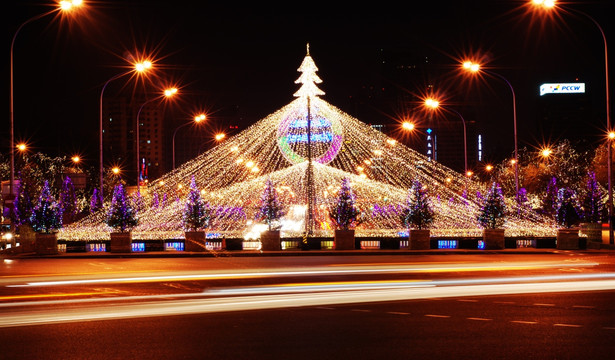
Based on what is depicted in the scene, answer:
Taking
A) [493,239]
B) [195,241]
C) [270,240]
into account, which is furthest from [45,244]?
[493,239]

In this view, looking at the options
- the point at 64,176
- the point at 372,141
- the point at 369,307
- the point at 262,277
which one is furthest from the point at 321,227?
the point at 369,307

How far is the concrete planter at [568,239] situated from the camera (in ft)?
104

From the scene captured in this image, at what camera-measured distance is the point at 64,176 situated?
3170 centimetres

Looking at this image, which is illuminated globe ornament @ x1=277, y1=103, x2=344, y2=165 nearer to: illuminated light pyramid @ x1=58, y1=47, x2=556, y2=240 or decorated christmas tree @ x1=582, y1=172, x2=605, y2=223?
illuminated light pyramid @ x1=58, y1=47, x2=556, y2=240

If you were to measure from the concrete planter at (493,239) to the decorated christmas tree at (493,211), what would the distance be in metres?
0.44

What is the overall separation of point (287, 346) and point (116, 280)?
31.1 ft

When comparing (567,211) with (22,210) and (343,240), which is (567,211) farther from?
(22,210)

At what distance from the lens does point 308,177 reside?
1277 inches

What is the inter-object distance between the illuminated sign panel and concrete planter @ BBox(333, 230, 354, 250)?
158 m

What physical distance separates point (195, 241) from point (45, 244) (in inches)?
241

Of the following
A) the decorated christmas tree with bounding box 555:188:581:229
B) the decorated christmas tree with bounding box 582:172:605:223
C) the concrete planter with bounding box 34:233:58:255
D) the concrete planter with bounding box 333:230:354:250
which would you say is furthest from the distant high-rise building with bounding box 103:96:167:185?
the decorated christmas tree with bounding box 555:188:581:229

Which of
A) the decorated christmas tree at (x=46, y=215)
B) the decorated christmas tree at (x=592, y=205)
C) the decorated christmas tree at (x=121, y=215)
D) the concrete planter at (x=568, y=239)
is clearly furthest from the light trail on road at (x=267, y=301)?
the decorated christmas tree at (x=592, y=205)

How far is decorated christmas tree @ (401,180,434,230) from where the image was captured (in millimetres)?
31734

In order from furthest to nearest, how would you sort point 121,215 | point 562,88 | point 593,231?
point 562,88 → point 593,231 → point 121,215
